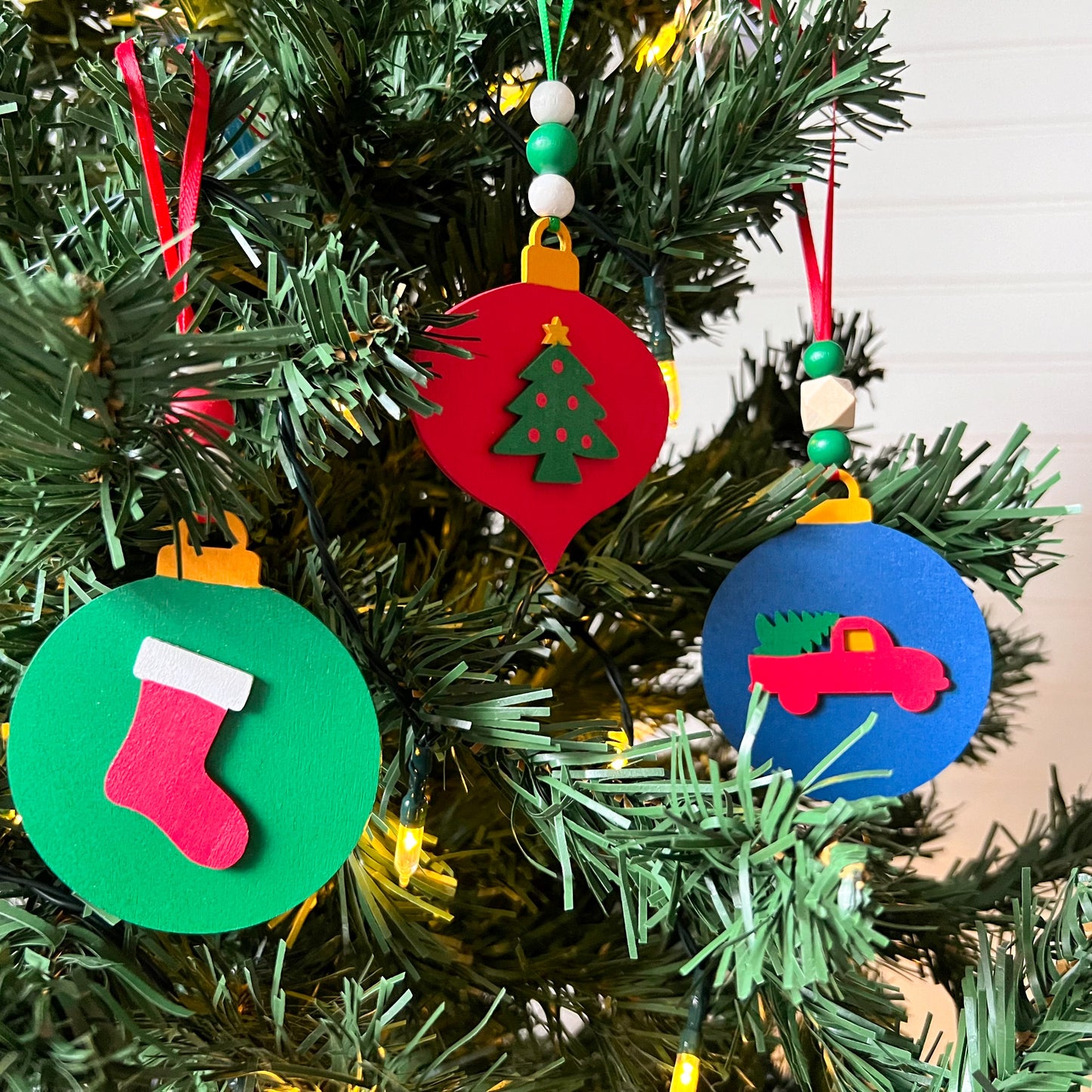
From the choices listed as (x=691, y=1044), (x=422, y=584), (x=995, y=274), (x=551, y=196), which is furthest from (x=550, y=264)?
(x=995, y=274)

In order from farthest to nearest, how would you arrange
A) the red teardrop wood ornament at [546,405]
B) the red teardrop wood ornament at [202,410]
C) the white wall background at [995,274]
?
1. the white wall background at [995,274]
2. the red teardrop wood ornament at [546,405]
3. the red teardrop wood ornament at [202,410]

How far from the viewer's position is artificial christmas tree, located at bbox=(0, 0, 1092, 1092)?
24cm

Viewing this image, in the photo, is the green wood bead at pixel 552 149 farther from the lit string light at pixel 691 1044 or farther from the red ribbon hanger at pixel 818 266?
the lit string light at pixel 691 1044

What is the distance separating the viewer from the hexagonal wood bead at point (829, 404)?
416 millimetres

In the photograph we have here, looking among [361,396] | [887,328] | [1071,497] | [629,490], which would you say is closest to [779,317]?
[887,328]

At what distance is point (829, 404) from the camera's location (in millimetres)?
417

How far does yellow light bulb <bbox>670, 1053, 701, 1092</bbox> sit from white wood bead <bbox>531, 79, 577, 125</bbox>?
308 mm

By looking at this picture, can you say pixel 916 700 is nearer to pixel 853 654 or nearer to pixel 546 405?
pixel 853 654

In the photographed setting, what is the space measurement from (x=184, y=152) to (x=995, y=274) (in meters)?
0.74

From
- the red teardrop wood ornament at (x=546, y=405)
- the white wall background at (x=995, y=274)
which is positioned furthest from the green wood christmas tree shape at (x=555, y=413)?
the white wall background at (x=995, y=274)

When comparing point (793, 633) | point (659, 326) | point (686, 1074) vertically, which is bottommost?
point (686, 1074)

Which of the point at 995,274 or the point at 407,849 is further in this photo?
the point at 995,274

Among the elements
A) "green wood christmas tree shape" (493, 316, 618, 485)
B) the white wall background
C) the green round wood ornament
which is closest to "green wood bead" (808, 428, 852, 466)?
"green wood christmas tree shape" (493, 316, 618, 485)

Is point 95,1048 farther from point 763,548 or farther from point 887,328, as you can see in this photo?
point 887,328
